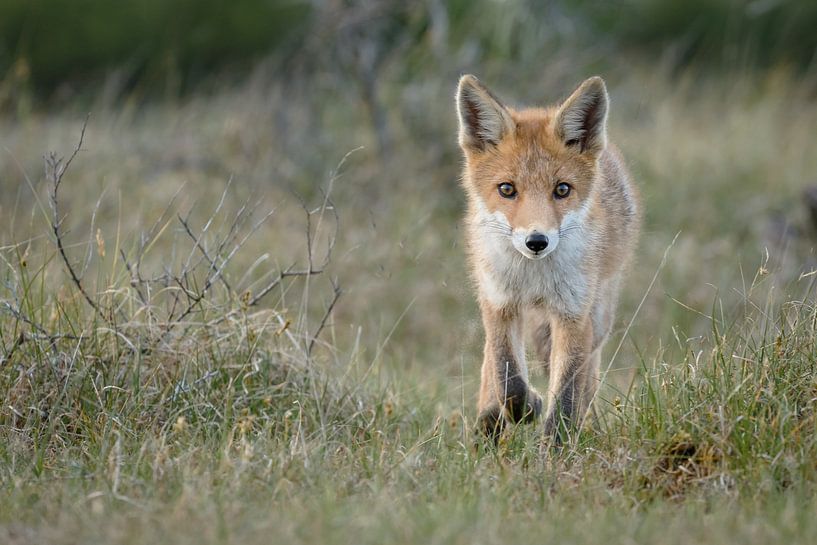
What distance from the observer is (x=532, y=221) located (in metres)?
4.50

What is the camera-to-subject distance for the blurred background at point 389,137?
8219 mm

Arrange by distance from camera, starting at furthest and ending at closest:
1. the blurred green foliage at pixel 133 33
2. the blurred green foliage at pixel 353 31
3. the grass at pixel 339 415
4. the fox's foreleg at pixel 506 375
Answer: the blurred green foliage at pixel 133 33
the blurred green foliage at pixel 353 31
the fox's foreleg at pixel 506 375
the grass at pixel 339 415

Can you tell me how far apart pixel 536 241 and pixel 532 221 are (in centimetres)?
13

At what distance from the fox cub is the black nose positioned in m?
0.09

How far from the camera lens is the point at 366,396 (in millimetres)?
5262

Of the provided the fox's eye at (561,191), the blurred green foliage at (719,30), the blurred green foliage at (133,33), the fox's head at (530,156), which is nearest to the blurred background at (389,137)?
the blurred green foliage at (133,33)

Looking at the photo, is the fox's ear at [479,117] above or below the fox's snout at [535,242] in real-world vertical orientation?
above

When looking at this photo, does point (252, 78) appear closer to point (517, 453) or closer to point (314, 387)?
point (314, 387)

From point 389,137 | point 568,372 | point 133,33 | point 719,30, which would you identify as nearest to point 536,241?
point 568,372

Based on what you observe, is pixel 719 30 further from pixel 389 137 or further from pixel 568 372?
pixel 568 372

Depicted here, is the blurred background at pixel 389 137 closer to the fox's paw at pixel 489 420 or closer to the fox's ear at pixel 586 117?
the fox's paw at pixel 489 420

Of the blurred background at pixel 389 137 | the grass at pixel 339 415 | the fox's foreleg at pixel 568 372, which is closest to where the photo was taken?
the grass at pixel 339 415

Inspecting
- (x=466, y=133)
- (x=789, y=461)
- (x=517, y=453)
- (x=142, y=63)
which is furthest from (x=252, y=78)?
(x=789, y=461)

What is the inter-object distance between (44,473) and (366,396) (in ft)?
5.50
